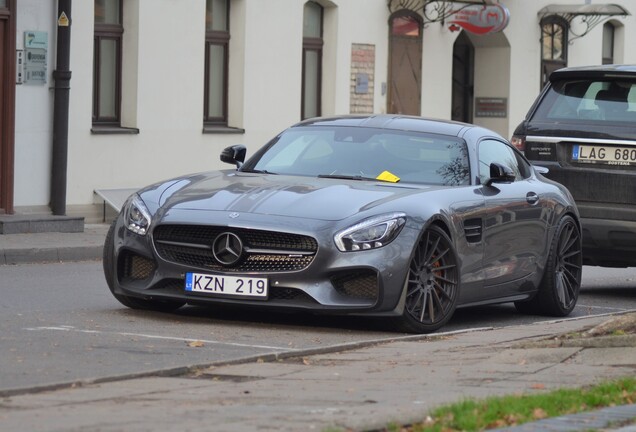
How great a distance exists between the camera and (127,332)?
1030 centimetres

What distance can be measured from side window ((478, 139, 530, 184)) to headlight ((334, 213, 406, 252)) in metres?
1.64

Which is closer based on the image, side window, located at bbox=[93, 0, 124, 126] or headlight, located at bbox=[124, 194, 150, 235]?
headlight, located at bbox=[124, 194, 150, 235]

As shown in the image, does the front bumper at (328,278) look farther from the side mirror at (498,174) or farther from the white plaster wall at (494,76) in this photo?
the white plaster wall at (494,76)

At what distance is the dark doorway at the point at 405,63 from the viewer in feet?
92.3

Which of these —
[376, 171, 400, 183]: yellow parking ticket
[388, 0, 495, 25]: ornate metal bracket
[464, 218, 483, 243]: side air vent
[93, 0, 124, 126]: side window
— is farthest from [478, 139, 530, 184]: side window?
[388, 0, 495, 25]: ornate metal bracket

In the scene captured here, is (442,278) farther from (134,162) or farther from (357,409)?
(134,162)

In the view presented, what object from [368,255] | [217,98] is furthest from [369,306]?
[217,98]

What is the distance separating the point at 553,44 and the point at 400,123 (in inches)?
853

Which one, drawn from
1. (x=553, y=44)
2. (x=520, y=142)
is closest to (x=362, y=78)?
(x=553, y=44)

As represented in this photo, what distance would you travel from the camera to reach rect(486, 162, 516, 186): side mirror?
479 inches

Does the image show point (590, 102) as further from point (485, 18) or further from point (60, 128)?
point (485, 18)

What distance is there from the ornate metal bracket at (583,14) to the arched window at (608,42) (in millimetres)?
1658

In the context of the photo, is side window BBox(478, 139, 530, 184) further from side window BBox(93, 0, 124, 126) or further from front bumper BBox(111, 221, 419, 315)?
side window BBox(93, 0, 124, 126)

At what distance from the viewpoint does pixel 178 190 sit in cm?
1132
